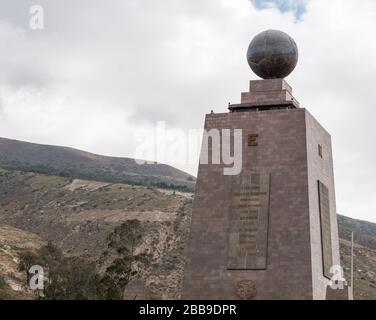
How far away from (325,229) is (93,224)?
57.8 m

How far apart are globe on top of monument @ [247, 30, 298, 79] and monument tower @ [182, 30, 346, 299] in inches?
1.2

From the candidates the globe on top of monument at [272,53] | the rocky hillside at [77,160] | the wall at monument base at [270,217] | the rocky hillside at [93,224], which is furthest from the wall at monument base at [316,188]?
the rocky hillside at [77,160]

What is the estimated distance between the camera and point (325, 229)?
2150cm

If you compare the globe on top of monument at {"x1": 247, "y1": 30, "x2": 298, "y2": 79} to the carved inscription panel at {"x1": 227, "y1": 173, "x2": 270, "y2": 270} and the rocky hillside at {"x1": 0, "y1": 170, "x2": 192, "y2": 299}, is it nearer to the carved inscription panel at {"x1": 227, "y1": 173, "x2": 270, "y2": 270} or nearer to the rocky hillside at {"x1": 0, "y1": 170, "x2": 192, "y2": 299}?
the carved inscription panel at {"x1": 227, "y1": 173, "x2": 270, "y2": 270}

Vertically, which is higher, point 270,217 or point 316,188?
point 316,188

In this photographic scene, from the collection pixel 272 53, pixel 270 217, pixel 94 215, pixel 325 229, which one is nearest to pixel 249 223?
pixel 270 217

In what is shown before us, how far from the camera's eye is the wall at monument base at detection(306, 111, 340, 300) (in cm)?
2009

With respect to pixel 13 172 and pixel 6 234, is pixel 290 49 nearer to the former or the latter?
pixel 6 234

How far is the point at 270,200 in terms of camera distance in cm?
2059

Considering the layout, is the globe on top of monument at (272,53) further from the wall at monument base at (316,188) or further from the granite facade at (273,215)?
the wall at monument base at (316,188)

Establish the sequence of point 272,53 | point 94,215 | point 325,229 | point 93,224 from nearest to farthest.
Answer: point 325,229 → point 272,53 → point 93,224 → point 94,215

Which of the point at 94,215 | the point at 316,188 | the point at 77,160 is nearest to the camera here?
the point at 316,188

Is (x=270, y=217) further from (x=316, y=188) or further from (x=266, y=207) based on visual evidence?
(x=316, y=188)

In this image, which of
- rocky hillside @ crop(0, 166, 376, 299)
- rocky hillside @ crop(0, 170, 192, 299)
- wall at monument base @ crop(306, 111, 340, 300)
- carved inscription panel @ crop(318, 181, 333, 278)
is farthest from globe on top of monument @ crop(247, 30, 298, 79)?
rocky hillside @ crop(0, 170, 192, 299)
